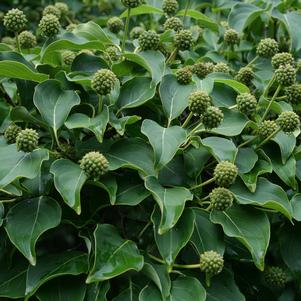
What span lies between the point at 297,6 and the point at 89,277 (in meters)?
1.86

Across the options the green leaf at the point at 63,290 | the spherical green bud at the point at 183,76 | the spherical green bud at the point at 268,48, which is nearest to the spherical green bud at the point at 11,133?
the green leaf at the point at 63,290

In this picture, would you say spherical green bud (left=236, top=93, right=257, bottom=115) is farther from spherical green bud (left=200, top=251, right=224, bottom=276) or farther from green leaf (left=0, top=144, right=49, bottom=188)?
green leaf (left=0, top=144, right=49, bottom=188)

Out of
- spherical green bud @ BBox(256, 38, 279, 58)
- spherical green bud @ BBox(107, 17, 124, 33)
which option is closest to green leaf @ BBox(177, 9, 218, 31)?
spherical green bud @ BBox(107, 17, 124, 33)

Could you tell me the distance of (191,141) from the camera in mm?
2199

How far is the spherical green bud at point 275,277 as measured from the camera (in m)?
2.49

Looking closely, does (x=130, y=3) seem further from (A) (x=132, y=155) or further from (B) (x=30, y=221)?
(B) (x=30, y=221)

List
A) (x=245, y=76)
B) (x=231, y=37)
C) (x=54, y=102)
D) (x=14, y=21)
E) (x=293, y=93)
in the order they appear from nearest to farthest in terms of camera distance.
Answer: (x=54, y=102)
(x=293, y=93)
(x=14, y=21)
(x=245, y=76)
(x=231, y=37)

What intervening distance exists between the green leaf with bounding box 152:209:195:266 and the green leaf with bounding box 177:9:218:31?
1.18 m

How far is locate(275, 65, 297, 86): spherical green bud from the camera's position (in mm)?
2376

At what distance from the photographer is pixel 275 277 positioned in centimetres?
249

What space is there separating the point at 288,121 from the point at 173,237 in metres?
0.56

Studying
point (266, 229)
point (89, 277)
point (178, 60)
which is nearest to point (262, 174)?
point (266, 229)

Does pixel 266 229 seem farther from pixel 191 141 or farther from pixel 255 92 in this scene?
pixel 255 92

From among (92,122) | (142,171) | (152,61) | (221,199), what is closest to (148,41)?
(152,61)
